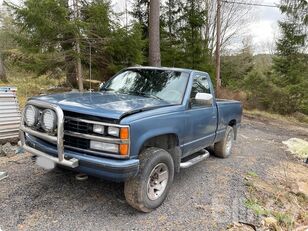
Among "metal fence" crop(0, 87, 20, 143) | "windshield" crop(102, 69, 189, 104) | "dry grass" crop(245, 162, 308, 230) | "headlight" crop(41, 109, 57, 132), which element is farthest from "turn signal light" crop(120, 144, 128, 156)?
"metal fence" crop(0, 87, 20, 143)

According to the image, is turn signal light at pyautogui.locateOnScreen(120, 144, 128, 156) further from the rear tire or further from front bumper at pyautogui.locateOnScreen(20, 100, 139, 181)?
the rear tire

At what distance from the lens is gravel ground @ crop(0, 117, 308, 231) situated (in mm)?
3424

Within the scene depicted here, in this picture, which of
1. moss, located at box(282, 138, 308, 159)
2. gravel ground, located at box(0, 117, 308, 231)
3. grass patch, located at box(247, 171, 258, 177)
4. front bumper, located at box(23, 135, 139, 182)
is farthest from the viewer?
moss, located at box(282, 138, 308, 159)

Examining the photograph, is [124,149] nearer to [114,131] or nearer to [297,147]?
[114,131]

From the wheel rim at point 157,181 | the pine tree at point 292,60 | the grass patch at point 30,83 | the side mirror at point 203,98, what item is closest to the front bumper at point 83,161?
the wheel rim at point 157,181

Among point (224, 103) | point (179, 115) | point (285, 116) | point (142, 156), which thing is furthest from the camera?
point (285, 116)

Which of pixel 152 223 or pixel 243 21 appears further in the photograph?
pixel 243 21

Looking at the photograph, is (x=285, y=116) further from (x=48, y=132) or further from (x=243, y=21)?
(x=48, y=132)

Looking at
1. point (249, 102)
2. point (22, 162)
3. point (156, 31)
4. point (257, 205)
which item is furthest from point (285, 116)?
point (22, 162)

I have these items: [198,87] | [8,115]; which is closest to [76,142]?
[198,87]

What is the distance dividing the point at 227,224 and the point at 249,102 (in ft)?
51.7

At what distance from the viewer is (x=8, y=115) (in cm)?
583

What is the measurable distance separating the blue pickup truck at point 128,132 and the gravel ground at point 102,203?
295 millimetres

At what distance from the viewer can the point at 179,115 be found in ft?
13.5
